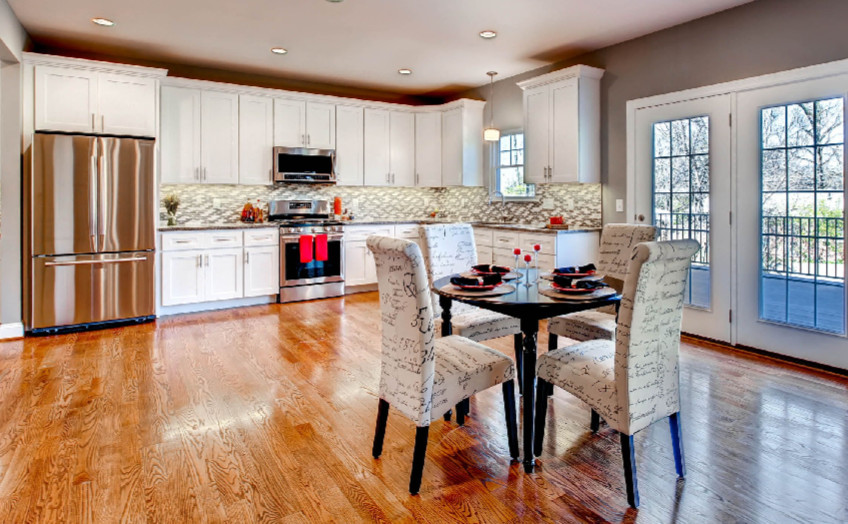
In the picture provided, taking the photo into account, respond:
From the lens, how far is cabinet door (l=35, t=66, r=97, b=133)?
186 inches

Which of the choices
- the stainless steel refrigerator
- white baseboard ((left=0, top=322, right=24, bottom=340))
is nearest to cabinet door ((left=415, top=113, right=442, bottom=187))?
the stainless steel refrigerator

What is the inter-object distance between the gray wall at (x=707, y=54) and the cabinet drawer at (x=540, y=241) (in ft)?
2.13

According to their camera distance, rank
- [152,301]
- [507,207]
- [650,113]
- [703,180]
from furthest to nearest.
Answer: [507,207], [152,301], [650,113], [703,180]

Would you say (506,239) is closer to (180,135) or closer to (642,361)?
(180,135)

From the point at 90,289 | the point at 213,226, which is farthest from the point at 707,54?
the point at 90,289

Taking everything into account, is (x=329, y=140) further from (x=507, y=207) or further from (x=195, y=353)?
(x=195, y=353)

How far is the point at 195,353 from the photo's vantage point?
411 centimetres

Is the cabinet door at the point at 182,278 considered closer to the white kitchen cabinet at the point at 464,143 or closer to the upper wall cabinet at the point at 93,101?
the upper wall cabinet at the point at 93,101

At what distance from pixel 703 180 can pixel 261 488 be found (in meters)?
3.98

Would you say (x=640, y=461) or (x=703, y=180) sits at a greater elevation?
(x=703, y=180)

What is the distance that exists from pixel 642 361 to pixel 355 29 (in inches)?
155

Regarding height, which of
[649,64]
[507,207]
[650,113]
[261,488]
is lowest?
[261,488]

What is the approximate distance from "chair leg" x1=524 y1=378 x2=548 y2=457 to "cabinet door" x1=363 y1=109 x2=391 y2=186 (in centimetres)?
510

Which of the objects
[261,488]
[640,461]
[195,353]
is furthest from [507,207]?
[261,488]
